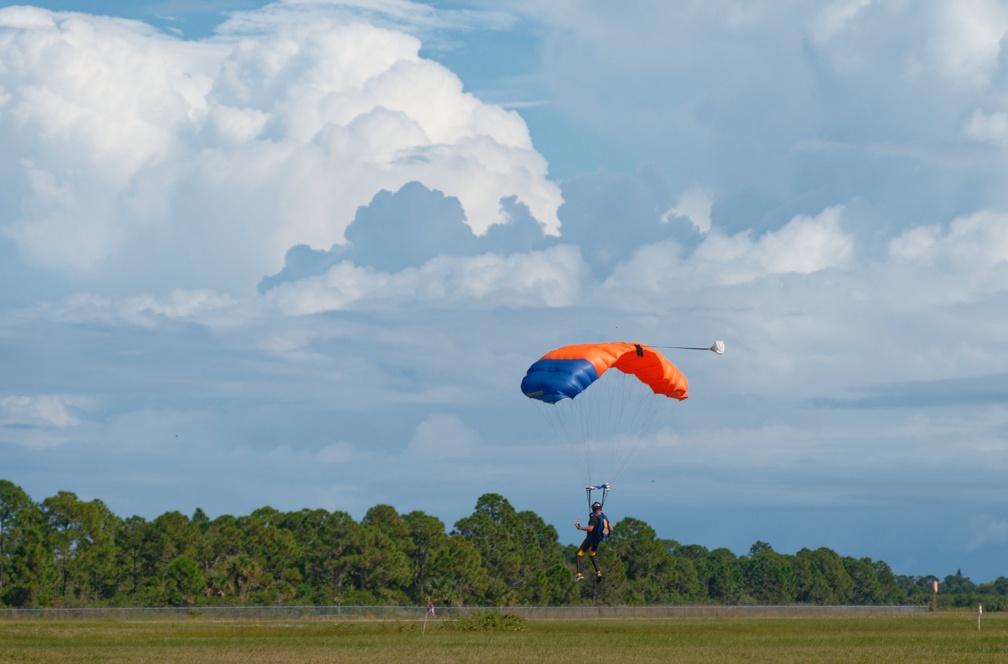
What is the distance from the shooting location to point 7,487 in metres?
121

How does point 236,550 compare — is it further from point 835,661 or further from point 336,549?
point 835,661

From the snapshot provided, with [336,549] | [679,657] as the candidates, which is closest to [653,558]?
[336,549]

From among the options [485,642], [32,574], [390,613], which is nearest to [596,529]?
[485,642]

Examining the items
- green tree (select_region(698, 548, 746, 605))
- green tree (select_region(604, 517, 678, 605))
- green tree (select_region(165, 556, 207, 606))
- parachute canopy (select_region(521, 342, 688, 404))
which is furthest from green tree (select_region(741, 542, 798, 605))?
parachute canopy (select_region(521, 342, 688, 404))

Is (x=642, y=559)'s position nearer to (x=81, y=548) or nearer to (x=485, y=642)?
(x=81, y=548)

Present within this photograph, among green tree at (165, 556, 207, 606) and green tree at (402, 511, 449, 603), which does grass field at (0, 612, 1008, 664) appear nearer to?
green tree at (165, 556, 207, 606)

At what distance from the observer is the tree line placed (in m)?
93.7

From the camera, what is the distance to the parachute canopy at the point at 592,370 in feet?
138

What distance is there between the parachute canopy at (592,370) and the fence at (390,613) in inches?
1180

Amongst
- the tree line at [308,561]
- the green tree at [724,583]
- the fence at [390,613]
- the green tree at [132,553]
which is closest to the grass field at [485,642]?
the fence at [390,613]

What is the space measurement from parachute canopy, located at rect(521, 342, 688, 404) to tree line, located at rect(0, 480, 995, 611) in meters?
53.6

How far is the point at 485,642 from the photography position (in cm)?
5350

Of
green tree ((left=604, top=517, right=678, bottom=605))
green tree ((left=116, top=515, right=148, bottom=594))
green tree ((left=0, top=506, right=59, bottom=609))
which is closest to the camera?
green tree ((left=0, top=506, right=59, bottom=609))

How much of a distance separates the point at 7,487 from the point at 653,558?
59725 mm
